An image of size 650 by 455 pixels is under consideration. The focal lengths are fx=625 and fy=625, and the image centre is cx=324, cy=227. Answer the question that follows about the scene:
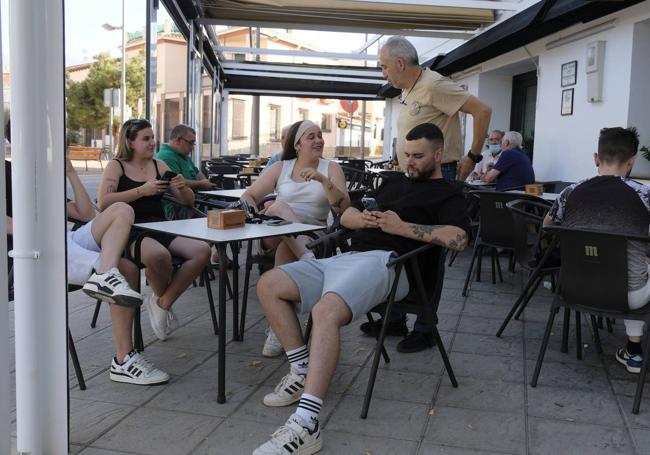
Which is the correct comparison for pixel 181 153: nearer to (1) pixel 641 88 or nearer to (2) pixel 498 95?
(1) pixel 641 88

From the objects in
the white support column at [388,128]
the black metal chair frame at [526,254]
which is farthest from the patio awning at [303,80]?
the black metal chair frame at [526,254]

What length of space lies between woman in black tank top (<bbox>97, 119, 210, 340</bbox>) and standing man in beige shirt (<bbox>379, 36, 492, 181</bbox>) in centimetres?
128

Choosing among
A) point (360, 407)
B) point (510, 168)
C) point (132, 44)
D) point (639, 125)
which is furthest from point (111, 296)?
point (639, 125)

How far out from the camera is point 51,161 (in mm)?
1892

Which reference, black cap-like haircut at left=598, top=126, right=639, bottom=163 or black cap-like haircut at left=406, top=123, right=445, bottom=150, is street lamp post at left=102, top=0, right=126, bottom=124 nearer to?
black cap-like haircut at left=406, top=123, right=445, bottom=150


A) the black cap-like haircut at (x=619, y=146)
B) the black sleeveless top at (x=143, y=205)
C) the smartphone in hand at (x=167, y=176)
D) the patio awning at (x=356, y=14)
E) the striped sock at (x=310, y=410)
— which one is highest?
the patio awning at (x=356, y=14)

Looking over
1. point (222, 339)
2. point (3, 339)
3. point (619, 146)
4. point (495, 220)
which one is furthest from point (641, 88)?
point (3, 339)

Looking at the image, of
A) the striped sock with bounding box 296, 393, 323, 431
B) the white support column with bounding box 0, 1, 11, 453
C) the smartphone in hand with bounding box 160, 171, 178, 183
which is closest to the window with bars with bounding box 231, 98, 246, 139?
the smartphone in hand with bounding box 160, 171, 178, 183

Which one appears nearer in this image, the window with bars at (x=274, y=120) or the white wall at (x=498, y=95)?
the white wall at (x=498, y=95)

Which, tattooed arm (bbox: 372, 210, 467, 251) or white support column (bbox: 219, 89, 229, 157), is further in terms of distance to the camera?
white support column (bbox: 219, 89, 229, 157)

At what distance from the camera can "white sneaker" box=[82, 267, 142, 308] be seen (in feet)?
8.27

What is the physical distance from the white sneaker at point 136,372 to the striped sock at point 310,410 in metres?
0.84

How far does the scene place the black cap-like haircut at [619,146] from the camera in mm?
2732

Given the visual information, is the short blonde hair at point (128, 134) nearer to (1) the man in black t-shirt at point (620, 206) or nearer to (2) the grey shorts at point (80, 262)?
(2) the grey shorts at point (80, 262)
